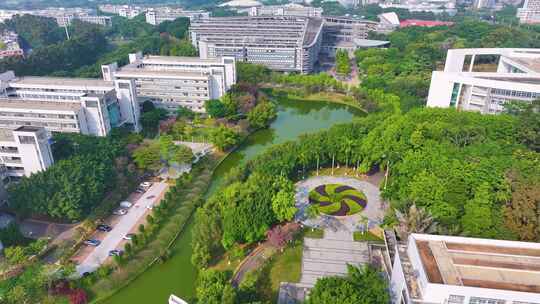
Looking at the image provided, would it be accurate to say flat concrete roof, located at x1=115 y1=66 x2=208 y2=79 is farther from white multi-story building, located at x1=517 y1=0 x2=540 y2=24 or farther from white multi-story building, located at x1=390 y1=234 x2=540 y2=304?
white multi-story building, located at x1=517 y1=0 x2=540 y2=24

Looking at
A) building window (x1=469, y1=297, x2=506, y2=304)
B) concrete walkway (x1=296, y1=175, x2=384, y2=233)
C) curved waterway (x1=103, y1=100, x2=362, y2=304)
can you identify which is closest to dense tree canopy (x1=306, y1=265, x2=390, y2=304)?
building window (x1=469, y1=297, x2=506, y2=304)

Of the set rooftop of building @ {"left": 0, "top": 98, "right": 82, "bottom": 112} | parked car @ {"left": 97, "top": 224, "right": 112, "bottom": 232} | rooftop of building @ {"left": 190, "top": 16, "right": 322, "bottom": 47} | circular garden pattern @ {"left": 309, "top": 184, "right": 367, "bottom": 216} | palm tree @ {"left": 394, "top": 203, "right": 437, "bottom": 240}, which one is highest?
rooftop of building @ {"left": 190, "top": 16, "right": 322, "bottom": 47}

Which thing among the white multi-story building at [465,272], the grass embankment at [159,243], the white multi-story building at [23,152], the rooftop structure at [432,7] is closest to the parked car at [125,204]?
the grass embankment at [159,243]

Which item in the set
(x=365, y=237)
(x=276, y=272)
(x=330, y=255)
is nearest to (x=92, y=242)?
(x=276, y=272)

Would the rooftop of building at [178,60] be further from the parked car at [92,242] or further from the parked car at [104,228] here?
the parked car at [92,242]

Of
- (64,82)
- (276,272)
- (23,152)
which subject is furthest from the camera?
(64,82)

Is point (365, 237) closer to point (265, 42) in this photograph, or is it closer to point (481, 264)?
point (481, 264)
